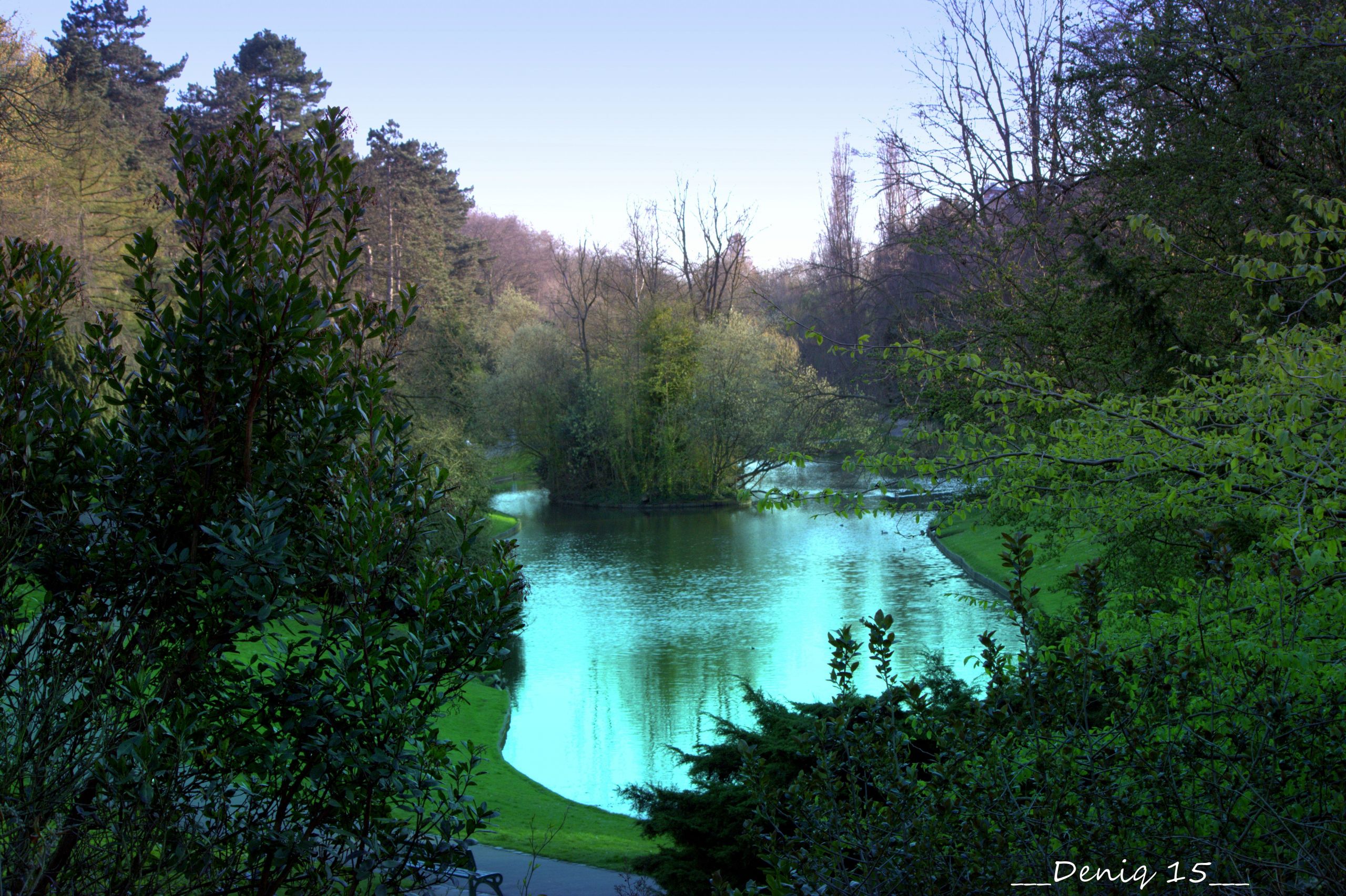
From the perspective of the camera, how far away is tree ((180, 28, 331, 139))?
106 ft

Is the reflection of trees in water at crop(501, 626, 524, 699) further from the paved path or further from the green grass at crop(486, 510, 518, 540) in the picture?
the green grass at crop(486, 510, 518, 540)

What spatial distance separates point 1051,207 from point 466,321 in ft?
92.7

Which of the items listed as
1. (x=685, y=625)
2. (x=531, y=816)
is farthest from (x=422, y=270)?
(x=531, y=816)

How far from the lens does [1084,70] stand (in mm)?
11883

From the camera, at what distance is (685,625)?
20312 mm

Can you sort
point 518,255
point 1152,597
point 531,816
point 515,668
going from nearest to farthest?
point 1152,597
point 531,816
point 515,668
point 518,255

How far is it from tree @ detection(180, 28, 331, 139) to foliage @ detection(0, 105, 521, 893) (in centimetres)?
3209

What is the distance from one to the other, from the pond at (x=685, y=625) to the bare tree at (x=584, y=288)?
37.5 ft

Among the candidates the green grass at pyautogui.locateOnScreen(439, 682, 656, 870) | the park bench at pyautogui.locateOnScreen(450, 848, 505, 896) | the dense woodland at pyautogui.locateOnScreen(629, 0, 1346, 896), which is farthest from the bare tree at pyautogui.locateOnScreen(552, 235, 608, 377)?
the park bench at pyautogui.locateOnScreen(450, 848, 505, 896)

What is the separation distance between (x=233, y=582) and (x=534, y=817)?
17.3ft

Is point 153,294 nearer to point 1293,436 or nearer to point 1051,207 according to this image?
point 1293,436

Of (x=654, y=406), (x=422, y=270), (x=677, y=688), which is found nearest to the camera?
(x=677, y=688)

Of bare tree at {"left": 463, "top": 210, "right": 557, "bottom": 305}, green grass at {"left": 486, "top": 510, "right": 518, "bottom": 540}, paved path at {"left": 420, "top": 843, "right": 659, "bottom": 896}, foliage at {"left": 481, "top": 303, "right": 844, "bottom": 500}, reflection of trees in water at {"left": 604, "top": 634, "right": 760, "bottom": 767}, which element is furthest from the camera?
bare tree at {"left": 463, "top": 210, "right": 557, "bottom": 305}

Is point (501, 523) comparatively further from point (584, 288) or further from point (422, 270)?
point (584, 288)
